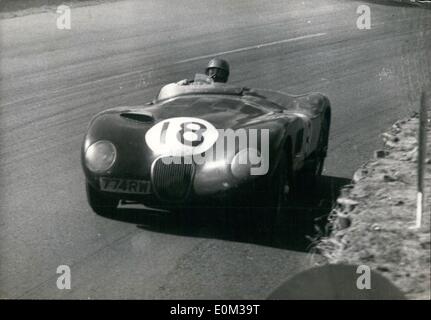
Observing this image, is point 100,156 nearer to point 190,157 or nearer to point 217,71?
point 190,157

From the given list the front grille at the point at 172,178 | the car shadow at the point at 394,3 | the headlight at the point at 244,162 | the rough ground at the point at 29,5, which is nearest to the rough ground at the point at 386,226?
the headlight at the point at 244,162

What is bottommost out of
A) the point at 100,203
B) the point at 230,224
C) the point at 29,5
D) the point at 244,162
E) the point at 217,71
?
the point at 230,224

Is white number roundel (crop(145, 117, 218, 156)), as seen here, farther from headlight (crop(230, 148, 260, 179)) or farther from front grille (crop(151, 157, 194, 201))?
headlight (crop(230, 148, 260, 179))

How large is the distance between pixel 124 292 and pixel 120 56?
9.33m

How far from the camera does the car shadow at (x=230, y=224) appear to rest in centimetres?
616

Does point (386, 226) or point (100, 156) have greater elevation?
point (100, 156)

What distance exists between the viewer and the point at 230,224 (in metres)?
6.36

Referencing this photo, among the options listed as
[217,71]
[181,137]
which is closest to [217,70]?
[217,71]

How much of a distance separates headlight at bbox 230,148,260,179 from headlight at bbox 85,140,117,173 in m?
0.85

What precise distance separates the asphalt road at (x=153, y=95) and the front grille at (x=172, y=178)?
0.29 metres

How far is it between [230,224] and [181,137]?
0.70 meters

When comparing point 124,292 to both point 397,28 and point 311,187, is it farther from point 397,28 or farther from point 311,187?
point 397,28

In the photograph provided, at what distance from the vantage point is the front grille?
613 cm
